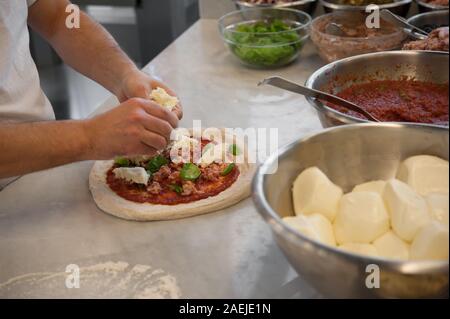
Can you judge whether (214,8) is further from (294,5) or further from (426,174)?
(426,174)

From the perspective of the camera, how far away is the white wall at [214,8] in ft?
9.43

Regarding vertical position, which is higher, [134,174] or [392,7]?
[392,7]

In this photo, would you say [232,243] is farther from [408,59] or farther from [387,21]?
[387,21]

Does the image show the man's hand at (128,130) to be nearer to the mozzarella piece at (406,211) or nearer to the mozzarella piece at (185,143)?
the mozzarella piece at (185,143)

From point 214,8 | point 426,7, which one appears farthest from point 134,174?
point 214,8

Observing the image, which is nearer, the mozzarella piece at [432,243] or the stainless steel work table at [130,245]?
the mozzarella piece at [432,243]

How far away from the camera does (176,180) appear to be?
1687mm

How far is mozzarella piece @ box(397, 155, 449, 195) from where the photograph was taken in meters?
1.20

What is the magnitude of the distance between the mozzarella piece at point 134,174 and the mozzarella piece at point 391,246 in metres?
0.72

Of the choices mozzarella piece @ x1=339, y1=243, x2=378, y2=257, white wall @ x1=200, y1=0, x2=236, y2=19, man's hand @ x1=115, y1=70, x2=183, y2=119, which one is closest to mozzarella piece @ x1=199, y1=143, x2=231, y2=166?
man's hand @ x1=115, y1=70, x2=183, y2=119

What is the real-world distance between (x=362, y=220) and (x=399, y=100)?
2.08 ft

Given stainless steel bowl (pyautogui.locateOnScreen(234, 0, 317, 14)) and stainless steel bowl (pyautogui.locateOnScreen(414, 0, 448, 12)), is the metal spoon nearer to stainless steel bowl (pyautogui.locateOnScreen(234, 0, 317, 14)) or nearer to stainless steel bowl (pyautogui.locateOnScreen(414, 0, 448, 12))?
stainless steel bowl (pyautogui.locateOnScreen(414, 0, 448, 12))

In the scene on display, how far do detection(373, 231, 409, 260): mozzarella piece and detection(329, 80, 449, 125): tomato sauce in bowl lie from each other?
40cm

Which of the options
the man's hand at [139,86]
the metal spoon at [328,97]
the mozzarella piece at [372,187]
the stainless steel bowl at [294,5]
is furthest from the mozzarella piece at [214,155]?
the stainless steel bowl at [294,5]
